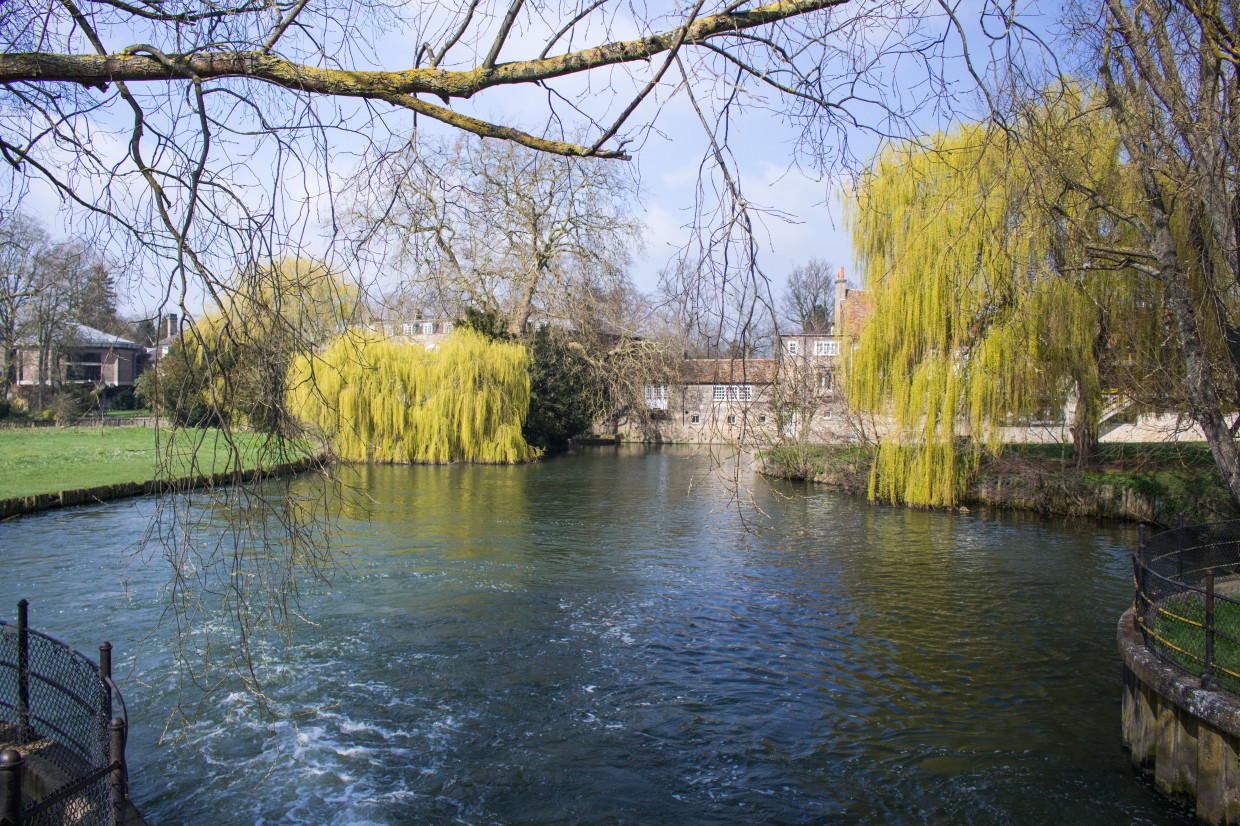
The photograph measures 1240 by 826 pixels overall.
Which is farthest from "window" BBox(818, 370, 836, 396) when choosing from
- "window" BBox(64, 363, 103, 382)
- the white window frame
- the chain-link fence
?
"window" BBox(64, 363, 103, 382)

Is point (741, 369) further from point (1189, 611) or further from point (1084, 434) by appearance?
point (1084, 434)

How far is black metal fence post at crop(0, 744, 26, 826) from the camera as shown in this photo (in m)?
3.08

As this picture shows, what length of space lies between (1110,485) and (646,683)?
46.8 ft

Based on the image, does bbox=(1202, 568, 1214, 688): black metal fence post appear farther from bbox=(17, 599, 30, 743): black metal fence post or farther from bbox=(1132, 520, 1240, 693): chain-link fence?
bbox=(17, 599, 30, 743): black metal fence post

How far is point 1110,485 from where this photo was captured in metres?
18.5

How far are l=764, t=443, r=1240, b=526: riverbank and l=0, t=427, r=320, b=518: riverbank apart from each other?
42.7 feet

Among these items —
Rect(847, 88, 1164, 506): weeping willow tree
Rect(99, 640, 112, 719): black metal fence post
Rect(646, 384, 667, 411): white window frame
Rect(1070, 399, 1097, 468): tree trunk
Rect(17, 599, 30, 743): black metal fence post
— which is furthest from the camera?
Rect(646, 384, 667, 411): white window frame

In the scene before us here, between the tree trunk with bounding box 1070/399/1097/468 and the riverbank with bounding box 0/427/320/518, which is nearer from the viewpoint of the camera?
the riverbank with bounding box 0/427/320/518

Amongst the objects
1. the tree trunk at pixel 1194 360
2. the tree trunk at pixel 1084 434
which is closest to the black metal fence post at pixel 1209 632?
the tree trunk at pixel 1194 360

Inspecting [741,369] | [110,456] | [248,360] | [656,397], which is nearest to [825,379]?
[741,369]

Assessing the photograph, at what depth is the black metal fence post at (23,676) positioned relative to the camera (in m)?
4.77

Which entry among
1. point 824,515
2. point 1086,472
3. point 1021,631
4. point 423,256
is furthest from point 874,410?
point 423,256

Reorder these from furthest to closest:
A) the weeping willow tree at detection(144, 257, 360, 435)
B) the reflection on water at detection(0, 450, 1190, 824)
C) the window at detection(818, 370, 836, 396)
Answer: the window at detection(818, 370, 836, 396)
the reflection on water at detection(0, 450, 1190, 824)
the weeping willow tree at detection(144, 257, 360, 435)

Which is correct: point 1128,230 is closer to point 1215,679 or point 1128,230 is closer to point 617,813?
point 1215,679
